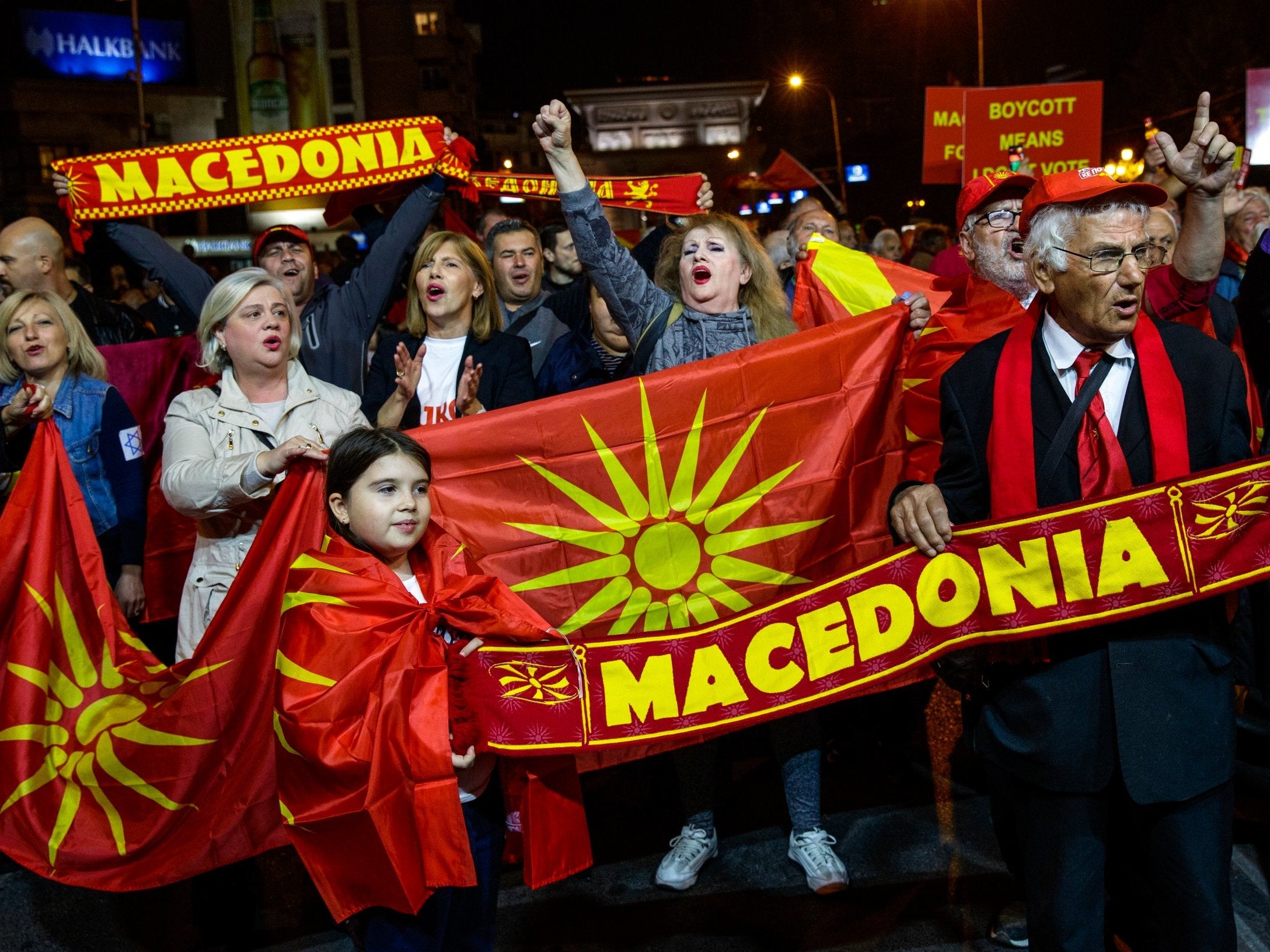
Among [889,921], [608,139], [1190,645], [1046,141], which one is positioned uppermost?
[608,139]

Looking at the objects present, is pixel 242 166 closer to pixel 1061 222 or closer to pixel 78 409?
pixel 78 409

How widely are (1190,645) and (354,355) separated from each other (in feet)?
11.5

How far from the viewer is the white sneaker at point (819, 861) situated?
13.1 ft

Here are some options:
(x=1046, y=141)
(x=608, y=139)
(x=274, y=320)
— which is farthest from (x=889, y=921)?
(x=608, y=139)

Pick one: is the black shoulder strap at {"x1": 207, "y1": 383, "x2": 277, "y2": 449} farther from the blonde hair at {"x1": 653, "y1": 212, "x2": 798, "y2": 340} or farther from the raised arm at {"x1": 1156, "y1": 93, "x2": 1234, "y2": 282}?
the raised arm at {"x1": 1156, "y1": 93, "x2": 1234, "y2": 282}

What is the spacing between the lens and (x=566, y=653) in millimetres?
3156

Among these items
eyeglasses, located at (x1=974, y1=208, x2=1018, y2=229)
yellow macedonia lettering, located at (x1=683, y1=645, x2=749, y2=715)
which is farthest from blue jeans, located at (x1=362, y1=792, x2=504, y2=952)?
eyeglasses, located at (x1=974, y1=208, x2=1018, y2=229)

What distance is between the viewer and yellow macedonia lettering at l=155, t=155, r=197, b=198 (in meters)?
5.29

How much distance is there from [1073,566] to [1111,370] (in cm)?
48

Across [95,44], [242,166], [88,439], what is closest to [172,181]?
[242,166]

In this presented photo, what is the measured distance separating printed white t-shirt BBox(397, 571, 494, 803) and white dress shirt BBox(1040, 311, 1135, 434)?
168 centimetres

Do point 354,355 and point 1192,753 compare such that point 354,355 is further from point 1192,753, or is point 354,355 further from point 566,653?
point 1192,753

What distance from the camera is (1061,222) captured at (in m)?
2.74

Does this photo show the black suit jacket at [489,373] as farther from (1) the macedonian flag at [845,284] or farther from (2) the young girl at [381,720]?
(2) the young girl at [381,720]
